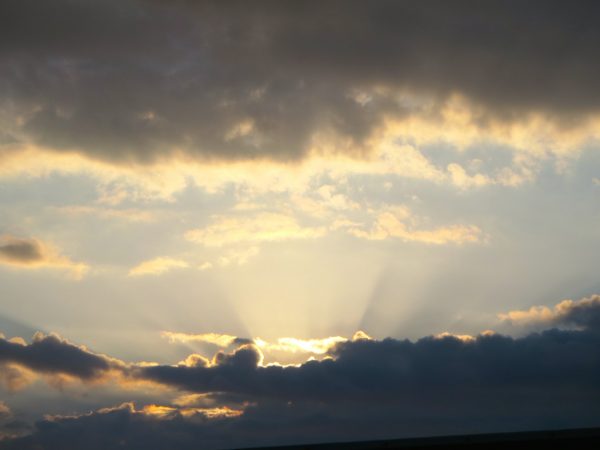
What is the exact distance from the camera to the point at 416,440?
102625 mm

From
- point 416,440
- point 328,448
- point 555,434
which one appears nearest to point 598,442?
point 555,434

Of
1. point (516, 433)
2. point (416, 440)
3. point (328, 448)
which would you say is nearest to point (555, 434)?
point (516, 433)

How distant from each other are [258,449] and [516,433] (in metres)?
29.8

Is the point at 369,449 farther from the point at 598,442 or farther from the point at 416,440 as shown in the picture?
the point at 598,442

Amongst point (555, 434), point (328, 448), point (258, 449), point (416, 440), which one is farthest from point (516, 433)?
point (258, 449)

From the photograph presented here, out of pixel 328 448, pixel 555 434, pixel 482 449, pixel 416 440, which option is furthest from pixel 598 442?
pixel 328 448

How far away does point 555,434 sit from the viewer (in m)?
103

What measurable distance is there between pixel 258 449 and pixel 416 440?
716 inches

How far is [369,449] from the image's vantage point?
101m

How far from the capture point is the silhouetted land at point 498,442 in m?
101

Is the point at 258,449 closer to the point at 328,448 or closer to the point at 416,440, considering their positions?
the point at 328,448

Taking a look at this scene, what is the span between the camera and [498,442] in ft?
332

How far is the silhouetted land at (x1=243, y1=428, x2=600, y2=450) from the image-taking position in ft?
331

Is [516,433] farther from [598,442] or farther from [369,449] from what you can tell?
[369,449]
